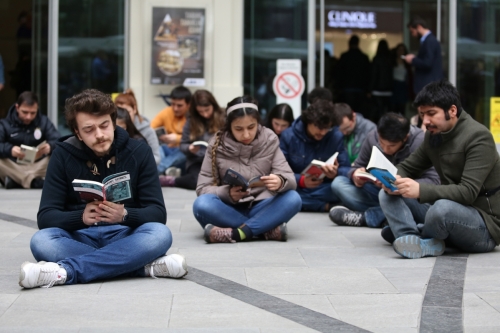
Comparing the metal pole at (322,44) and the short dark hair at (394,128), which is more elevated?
the metal pole at (322,44)

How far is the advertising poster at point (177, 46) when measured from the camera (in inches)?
534

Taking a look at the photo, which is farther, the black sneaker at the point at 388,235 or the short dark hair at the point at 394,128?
the short dark hair at the point at 394,128

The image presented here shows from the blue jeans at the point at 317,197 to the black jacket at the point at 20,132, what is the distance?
3.58m

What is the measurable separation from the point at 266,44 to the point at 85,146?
8.52 meters

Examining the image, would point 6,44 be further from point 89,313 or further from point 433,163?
point 89,313

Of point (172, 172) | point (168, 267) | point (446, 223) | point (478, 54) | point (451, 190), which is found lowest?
point (168, 267)

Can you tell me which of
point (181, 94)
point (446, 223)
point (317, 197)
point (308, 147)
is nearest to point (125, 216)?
point (446, 223)

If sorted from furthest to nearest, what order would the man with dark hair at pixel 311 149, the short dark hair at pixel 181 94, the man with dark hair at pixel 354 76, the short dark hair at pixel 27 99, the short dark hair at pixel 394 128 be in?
the man with dark hair at pixel 354 76
the short dark hair at pixel 181 94
the short dark hair at pixel 27 99
the man with dark hair at pixel 311 149
the short dark hair at pixel 394 128

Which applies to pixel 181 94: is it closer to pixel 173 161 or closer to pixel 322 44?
pixel 173 161

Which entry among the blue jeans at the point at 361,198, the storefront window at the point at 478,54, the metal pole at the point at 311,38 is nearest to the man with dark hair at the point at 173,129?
the metal pole at the point at 311,38

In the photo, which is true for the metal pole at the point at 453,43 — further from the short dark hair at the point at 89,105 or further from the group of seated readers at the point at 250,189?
the short dark hair at the point at 89,105

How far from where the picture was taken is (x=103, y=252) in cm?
529

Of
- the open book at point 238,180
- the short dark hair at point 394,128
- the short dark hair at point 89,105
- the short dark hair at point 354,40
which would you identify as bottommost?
the open book at point 238,180

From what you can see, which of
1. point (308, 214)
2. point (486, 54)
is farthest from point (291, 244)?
point (486, 54)
